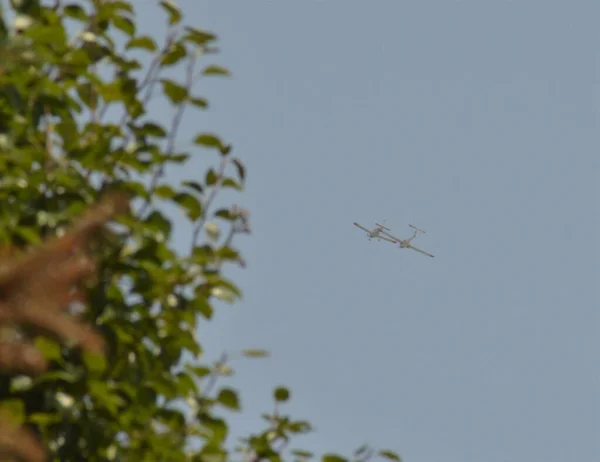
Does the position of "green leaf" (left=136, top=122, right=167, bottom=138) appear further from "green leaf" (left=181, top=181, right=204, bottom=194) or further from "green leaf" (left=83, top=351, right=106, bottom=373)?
"green leaf" (left=83, top=351, right=106, bottom=373)

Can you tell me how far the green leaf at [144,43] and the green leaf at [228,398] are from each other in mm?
1907

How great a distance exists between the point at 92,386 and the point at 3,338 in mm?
2178

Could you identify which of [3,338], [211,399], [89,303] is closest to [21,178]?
[89,303]

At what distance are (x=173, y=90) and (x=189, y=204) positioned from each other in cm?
62

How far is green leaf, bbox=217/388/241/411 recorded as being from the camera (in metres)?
4.66

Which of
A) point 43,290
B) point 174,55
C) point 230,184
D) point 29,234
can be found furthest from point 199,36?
point 43,290

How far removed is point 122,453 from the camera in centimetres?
424

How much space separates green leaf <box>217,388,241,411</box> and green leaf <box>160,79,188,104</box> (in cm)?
158

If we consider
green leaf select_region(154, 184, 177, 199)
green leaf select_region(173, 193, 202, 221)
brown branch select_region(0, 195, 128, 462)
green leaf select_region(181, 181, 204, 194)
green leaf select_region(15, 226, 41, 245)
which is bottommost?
brown branch select_region(0, 195, 128, 462)

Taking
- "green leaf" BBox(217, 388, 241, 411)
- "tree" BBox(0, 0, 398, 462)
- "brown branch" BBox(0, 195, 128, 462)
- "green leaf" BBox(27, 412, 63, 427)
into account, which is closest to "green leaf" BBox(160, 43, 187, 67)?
"tree" BBox(0, 0, 398, 462)

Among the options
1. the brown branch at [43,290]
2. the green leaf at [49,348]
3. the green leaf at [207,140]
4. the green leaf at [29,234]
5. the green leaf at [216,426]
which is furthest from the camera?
the green leaf at [207,140]

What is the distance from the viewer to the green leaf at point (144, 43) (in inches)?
195

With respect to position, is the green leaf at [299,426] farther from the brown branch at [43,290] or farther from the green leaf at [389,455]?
the brown branch at [43,290]

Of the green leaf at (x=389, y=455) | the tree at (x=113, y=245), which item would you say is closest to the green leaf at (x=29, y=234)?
the tree at (x=113, y=245)
